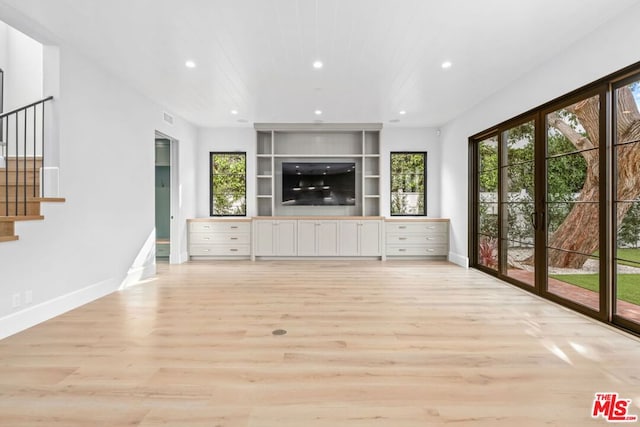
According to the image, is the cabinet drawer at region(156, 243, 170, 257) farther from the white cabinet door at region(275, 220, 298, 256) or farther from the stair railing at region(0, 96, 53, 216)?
the stair railing at region(0, 96, 53, 216)

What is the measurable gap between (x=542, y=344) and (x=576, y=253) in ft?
4.73

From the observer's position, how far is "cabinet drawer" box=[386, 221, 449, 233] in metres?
6.47

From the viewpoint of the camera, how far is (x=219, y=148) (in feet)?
22.4

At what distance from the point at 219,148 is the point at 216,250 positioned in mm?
2138

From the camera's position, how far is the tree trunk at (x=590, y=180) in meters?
2.76

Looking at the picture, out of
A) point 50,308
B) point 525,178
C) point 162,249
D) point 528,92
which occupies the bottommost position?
point 50,308

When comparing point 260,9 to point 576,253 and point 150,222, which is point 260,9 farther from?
point 576,253

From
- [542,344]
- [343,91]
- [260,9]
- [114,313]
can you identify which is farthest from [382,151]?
[114,313]

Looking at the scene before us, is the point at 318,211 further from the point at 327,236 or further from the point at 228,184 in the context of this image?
the point at 228,184

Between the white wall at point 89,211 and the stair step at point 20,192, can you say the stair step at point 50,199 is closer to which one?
the white wall at point 89,211

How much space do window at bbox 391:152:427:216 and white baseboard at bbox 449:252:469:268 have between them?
1.16m

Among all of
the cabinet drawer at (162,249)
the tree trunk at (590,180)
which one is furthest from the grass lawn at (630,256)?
the cabinet drawer at (162,249)

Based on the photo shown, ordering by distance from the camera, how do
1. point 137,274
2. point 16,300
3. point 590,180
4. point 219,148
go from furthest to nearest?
1. point 219,148
2. point 137,274
3. point 590,180
4. point 16,300

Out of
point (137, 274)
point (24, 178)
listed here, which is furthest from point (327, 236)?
point (24, 178)
